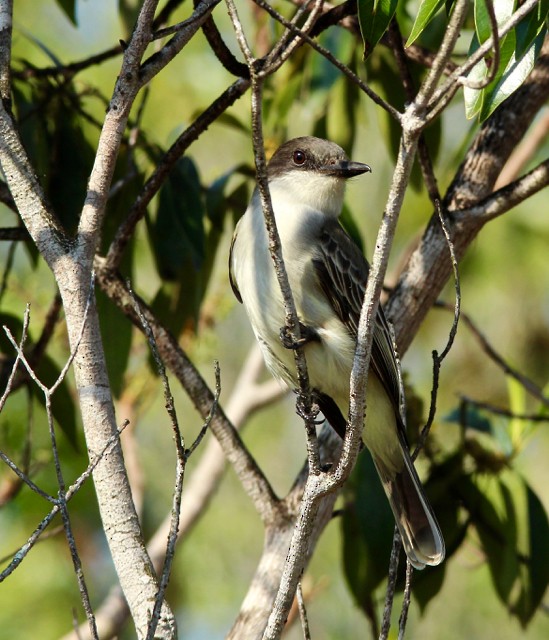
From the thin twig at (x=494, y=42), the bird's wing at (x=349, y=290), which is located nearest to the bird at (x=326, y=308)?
the bird's wing at (x=349, y=290)

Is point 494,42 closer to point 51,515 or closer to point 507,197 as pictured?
point 51,515

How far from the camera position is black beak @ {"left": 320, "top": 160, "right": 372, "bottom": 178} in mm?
3943

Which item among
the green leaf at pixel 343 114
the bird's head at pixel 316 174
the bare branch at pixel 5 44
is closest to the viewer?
the bare branch at pixel 5 44

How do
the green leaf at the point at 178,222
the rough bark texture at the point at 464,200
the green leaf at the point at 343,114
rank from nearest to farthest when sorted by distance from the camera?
the rough bark texture at the point at 464,200 → the green leaf at the point at 178,222 → the green leaf at the point at 343,114

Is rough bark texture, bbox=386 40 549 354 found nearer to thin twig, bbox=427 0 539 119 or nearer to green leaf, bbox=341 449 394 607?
green leaf, bbox=341 449 394 607

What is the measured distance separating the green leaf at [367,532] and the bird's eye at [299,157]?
52.3 inches

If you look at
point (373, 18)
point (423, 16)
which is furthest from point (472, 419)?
point (423, 16)

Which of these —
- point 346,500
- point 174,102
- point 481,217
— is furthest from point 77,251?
point 174,102

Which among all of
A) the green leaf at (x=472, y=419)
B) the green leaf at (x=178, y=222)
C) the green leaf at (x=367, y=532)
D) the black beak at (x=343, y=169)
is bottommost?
the green leaf at (x=367, y=532)

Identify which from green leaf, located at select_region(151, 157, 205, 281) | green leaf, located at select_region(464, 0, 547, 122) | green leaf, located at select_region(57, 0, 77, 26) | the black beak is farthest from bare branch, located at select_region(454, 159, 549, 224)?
green leaf, located at select_region(57, 0, 77, 26)

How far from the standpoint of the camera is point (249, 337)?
8773 mm

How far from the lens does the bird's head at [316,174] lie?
4.01 meters

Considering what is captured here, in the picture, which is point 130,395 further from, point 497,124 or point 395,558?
point 395,558

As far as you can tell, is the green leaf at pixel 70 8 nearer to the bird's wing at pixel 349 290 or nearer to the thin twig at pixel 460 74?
the bird's wing at pixel 349 290
